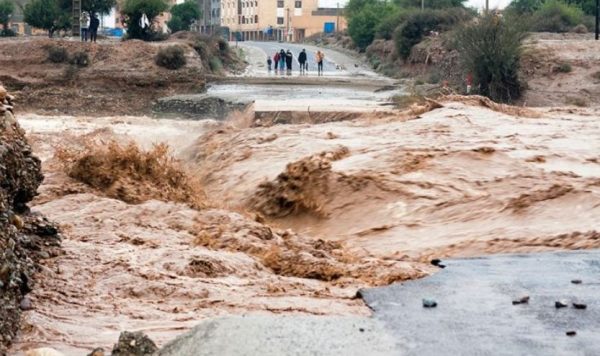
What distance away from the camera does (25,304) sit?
8.09 m

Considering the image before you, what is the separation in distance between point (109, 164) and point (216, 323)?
28.9ft

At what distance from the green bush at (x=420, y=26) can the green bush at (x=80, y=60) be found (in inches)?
617

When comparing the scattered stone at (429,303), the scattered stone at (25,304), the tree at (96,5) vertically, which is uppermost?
the tree at (96,5)

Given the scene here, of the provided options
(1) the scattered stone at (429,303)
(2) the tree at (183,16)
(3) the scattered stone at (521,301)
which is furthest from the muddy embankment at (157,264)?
(2) the tree at (183,16)

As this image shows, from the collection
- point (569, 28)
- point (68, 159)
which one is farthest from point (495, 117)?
point (569, 28)

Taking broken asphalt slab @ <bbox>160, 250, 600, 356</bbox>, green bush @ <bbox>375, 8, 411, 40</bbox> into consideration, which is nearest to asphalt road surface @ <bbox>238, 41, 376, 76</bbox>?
green bush @ <bbox>375, 8, 411, 40</bbox>

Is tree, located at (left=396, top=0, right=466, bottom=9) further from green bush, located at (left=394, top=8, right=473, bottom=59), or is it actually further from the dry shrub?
the dry shrub

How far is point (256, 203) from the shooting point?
15508mm

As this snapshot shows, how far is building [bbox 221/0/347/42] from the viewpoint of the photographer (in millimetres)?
128500

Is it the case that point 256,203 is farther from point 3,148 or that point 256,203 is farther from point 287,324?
point 287,324

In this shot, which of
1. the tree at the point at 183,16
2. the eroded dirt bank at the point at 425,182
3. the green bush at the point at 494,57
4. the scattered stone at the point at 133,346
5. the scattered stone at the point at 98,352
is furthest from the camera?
the tree at the point at 183,16

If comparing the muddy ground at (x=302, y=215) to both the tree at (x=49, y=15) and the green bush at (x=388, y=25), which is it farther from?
the green bush at (x=388, y=25)

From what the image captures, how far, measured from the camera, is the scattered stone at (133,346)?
6547 millimetres

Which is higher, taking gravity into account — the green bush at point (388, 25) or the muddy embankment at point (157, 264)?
the green bush at point (388, 25)
